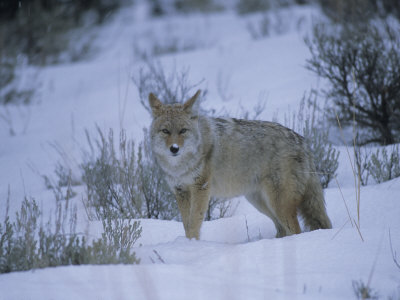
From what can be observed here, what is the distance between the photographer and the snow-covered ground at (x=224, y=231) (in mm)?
2654

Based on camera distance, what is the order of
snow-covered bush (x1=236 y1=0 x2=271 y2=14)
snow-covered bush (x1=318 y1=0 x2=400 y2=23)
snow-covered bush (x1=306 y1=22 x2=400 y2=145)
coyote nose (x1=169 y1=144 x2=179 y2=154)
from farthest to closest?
1. snow-covered bush (x1=236 y1=0 x2=271 y2=14)
2. snow-covered bush (x1=318 y1=0 x2=400 y2=23)
3. snow-covered bush (x1=306 y1=22 x2=400 y2=145)
4. coyote nose (x1=169 y1=144 x2=179 y2=154)

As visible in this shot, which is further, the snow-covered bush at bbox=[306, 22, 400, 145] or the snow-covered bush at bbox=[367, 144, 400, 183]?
the snow-covered bush at bbox=[306, 22, 400, 145]

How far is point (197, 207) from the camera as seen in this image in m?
4.35

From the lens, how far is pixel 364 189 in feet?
17.0

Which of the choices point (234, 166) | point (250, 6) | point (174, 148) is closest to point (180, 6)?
point (250, 6)

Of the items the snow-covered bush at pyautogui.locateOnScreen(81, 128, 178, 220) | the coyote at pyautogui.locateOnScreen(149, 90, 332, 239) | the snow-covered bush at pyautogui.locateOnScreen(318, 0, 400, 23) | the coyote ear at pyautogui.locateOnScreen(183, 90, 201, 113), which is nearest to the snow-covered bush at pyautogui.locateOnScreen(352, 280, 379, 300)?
the coyote at pyautogui.locateOnScreen(149, 90, 332, 239)

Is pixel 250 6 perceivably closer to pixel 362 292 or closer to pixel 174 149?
pixel 174 149

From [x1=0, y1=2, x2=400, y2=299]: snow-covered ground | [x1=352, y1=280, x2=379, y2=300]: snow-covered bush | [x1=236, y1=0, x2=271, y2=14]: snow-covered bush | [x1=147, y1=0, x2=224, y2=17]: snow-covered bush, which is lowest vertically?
[x1=352, y1=280, x2=379, y2=300]: snow-covered bush

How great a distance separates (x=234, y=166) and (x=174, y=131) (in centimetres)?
77

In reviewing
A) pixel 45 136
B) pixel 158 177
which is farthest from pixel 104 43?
pixel 158 177

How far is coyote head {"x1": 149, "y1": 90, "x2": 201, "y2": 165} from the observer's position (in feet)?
14.2

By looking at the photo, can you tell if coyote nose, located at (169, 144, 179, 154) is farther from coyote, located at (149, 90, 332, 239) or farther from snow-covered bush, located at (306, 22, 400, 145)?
snow-covered bush, located at (306, 22, 400, 145)

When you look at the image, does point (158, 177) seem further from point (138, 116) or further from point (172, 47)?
point (172, 47)

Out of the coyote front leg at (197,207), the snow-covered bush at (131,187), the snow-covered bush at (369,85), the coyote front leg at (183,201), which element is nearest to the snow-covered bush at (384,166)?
the snow-covered bush at (369,85)
